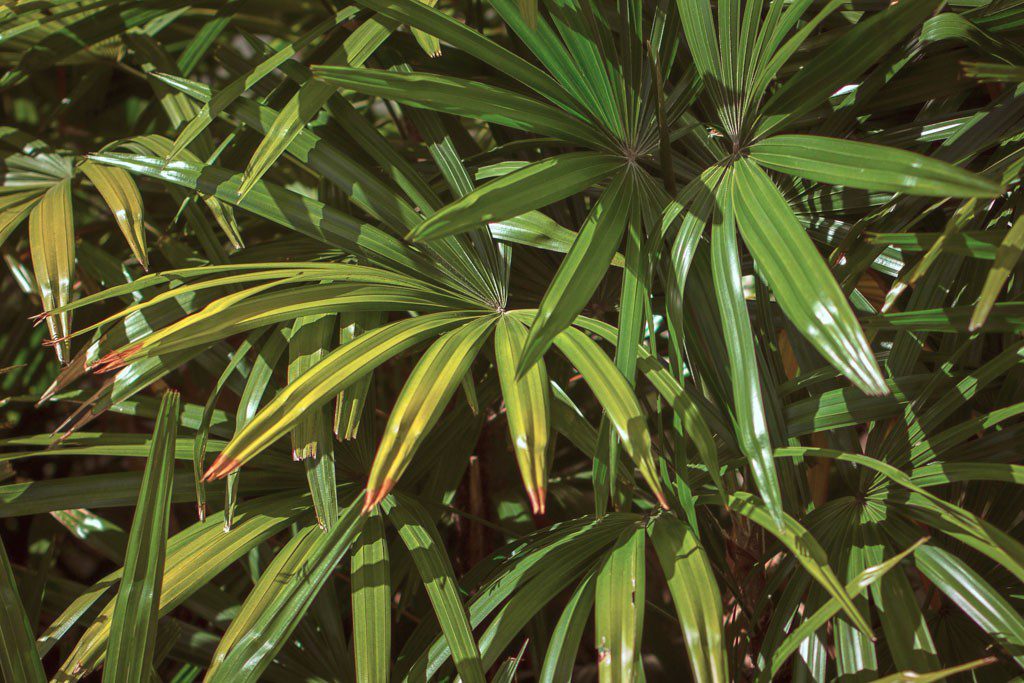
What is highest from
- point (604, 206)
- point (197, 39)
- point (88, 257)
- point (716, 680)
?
point (197, 39)

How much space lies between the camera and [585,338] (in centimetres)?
58

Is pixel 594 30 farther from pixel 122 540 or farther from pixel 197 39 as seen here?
pixel 122 540

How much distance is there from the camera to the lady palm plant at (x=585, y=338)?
525 mm

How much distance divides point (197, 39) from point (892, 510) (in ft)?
3.03

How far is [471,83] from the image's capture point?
0.56m

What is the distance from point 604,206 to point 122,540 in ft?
2.55

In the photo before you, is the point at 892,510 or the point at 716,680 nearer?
the point at 716,680

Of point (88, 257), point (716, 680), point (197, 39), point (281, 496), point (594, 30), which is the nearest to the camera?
point (716, 680)

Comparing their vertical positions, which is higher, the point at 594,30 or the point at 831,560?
the point at 594,30

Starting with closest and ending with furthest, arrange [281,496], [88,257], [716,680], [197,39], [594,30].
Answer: [716,680], [594,30], [281,496], [88,257], [197,39]

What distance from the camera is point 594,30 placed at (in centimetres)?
60

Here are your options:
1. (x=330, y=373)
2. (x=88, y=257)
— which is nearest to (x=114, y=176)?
(x=88, y=257)

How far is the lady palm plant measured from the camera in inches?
20.7

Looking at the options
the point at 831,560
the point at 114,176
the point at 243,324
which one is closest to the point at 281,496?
the point at 243,324
